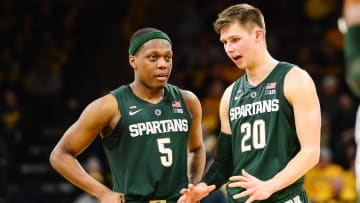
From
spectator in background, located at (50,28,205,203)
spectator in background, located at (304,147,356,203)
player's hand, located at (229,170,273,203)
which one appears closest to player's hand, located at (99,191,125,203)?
spectator in background, located at (50,28,205,203)

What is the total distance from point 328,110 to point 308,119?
818cm

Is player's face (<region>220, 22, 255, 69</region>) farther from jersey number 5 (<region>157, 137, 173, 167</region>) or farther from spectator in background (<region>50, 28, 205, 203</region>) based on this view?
jersey number 5 (<region>157, 137, 173, 167</region>)

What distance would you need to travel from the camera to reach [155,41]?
230 inches

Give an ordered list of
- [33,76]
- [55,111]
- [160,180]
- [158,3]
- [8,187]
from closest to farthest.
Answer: [160,180]
[8,187]
[55,111]
[33,76]
[158,3]

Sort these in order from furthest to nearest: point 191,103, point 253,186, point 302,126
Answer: point 191,103 < point 302,126 < point 253,186

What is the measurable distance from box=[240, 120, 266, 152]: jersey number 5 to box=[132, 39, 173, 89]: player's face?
2.44 feet

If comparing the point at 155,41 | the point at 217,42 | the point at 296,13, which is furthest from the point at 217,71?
the point at 155,41

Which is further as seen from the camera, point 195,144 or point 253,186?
point 195,144

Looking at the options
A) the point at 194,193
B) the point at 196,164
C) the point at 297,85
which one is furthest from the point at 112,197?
the point at 297,85

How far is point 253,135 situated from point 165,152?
73 centimetres

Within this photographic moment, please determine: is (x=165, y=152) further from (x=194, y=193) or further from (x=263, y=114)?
(x=263, y=114)

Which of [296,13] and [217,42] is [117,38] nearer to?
[217,42]

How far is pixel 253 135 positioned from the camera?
536 centimetres

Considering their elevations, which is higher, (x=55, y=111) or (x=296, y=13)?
(x=296, y=13)
